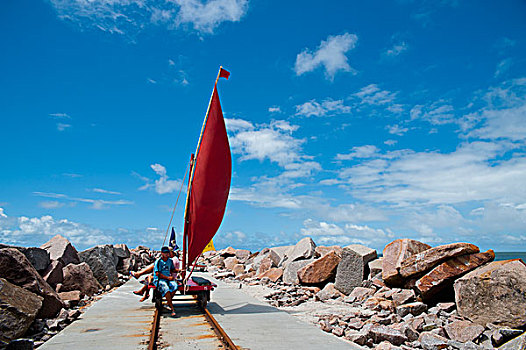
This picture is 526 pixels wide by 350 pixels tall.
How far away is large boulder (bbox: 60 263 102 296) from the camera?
1078 cm

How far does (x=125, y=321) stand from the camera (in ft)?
24.7

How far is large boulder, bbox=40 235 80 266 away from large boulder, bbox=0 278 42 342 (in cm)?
610

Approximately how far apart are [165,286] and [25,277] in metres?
2.78

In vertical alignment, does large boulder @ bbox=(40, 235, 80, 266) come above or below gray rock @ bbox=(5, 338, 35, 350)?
above

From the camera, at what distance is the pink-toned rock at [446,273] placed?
8477 mm

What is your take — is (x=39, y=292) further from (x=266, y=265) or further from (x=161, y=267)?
(x=266, y=265)

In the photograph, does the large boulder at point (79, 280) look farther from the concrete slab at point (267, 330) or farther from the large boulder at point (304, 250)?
the large boulder at point (304, 250)

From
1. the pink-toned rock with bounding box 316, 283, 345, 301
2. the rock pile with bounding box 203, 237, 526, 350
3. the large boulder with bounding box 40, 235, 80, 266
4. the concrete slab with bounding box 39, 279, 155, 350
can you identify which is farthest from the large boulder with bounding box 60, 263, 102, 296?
the pink-toned rock with bounding box 316, 283, 345, 301

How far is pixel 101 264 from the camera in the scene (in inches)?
561

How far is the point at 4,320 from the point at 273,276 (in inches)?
430

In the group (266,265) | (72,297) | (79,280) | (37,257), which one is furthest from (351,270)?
(37,257)

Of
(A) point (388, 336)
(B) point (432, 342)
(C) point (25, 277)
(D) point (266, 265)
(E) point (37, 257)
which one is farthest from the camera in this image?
(D) point (266, 265)

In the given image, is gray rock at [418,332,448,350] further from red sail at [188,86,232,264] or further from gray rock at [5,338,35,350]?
gray rock at [5,338,35,350]

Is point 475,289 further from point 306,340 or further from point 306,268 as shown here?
point 306,268
